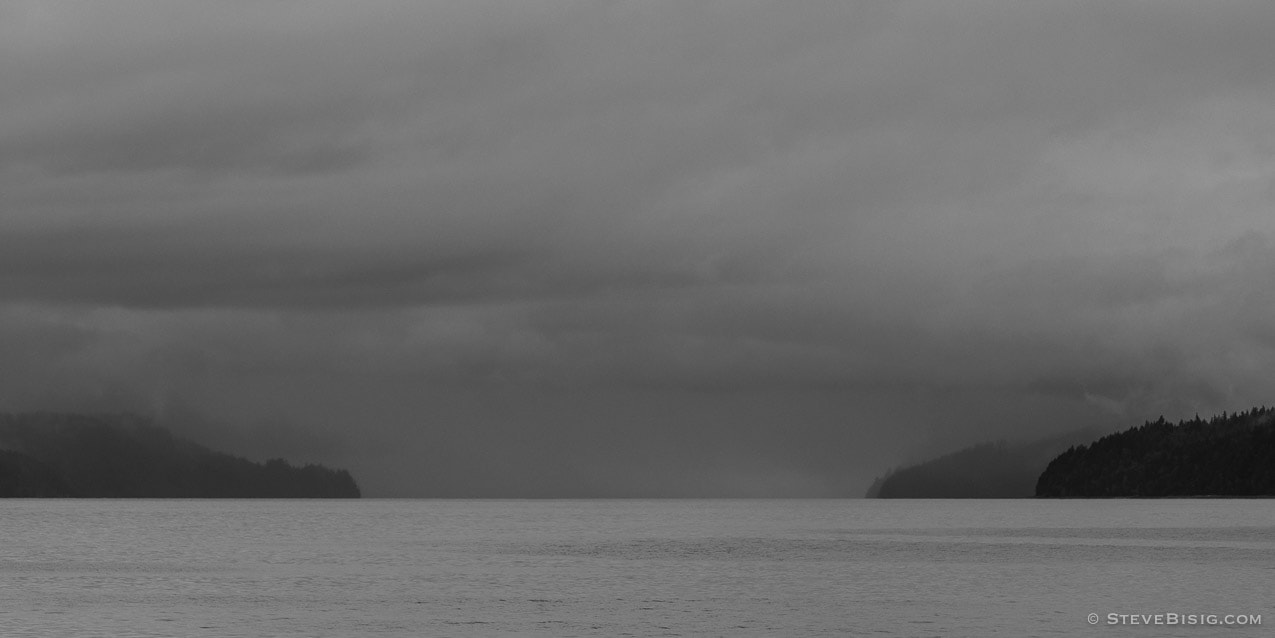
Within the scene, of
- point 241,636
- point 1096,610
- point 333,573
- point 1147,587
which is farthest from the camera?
point 333,573

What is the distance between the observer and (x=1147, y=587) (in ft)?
357

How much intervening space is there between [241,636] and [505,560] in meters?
76.2

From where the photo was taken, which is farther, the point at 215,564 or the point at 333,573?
the point at 215,564

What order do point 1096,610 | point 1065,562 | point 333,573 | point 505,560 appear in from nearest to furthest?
point 1096,610 < point 333,573 < point 1065,562 < point 505,560

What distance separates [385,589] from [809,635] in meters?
41.5

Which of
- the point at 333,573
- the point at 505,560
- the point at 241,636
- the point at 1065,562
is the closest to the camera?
the point at 241,636

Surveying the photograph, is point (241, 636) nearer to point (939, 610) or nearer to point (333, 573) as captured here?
point (939, 610)

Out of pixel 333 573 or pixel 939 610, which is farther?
pixel 333 573

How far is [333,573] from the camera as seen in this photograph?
424ft

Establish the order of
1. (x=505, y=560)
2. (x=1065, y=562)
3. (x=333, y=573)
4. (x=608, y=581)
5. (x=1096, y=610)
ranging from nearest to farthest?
(x=1096, y=610)
(x=608, y=581)
(x=333, y=573)
(x=1065, y=562)
(x=505, y=560)

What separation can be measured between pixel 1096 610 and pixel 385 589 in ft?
164

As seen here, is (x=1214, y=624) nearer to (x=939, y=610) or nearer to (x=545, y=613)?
(x=939, y=610)

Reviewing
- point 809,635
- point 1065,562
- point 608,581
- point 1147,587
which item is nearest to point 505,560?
point 608,581

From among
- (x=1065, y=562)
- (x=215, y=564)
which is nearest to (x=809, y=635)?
(x=1065, y=562)
